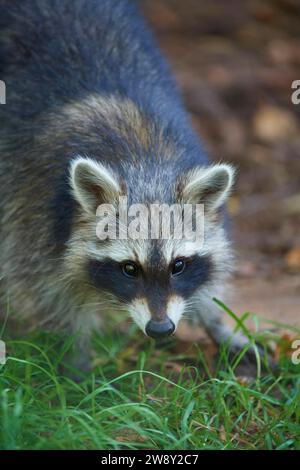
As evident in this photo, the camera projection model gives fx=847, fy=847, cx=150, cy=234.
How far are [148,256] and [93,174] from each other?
2.37 ft

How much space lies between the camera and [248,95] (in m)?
12.7

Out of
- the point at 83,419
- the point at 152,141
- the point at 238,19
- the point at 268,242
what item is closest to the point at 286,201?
the point at 268,242


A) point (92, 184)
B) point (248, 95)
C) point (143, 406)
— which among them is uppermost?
point (248, 95)

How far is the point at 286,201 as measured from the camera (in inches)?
443

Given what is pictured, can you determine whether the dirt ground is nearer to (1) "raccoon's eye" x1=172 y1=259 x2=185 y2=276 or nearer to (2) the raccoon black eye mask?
(2) the raccoon black eye mask

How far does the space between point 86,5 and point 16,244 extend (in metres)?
2.43

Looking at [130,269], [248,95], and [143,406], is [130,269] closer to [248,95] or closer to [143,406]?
[143,406]

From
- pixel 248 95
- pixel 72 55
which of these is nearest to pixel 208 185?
pixel 72 55

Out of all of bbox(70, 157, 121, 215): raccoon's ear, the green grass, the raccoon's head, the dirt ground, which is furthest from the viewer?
the dirt ground

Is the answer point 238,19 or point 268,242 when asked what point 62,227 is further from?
point 238,19

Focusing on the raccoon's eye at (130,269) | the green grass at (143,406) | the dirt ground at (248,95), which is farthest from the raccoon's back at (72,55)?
the dirt ground at (248,95)

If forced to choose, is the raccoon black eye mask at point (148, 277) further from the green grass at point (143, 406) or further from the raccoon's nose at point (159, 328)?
the green grass at point (143, 406)

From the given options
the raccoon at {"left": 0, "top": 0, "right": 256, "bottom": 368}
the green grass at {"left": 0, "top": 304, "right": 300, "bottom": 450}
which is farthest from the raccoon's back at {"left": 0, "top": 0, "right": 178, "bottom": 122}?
the green grass at {"left": 0, "top": 304, "right": 300, "bottom": 450}

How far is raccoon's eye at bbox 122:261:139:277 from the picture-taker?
237 inches
